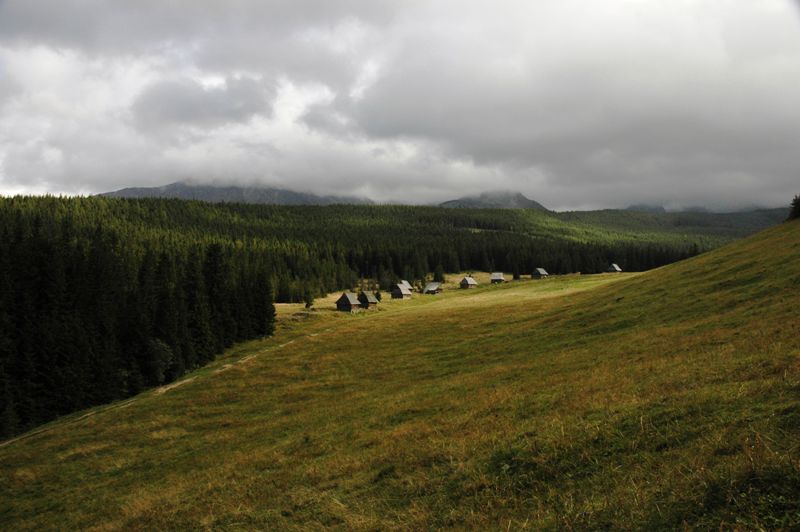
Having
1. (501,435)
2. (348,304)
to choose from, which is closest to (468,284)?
(348,304)

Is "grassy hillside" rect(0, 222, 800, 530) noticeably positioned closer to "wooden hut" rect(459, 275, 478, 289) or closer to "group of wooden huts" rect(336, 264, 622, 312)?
"group of wooden huts" rect(336, 264, 622, 312)

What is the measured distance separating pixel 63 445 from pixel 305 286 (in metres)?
106

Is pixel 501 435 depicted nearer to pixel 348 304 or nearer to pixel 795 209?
pixel 795 209

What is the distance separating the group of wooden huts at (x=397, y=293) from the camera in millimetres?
118188

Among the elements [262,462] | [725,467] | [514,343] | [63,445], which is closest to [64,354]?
[63,445]

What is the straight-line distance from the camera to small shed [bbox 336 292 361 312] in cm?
11675

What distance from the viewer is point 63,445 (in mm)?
36969

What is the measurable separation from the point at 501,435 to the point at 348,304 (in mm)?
103775

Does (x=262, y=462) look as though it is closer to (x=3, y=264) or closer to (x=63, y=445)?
(x=63, y=445)

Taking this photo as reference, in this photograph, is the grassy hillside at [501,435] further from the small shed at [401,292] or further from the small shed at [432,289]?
the small shed at [432,289]

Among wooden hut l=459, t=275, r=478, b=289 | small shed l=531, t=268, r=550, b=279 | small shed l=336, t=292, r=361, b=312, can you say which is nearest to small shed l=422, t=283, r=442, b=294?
wooden hut l=459, t=275, r=478, b=289

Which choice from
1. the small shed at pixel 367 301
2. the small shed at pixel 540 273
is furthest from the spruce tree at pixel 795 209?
the small shed at pixel 540 273

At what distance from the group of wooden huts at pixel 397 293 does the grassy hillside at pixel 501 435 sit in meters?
70.0

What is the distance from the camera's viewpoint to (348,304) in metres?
117
